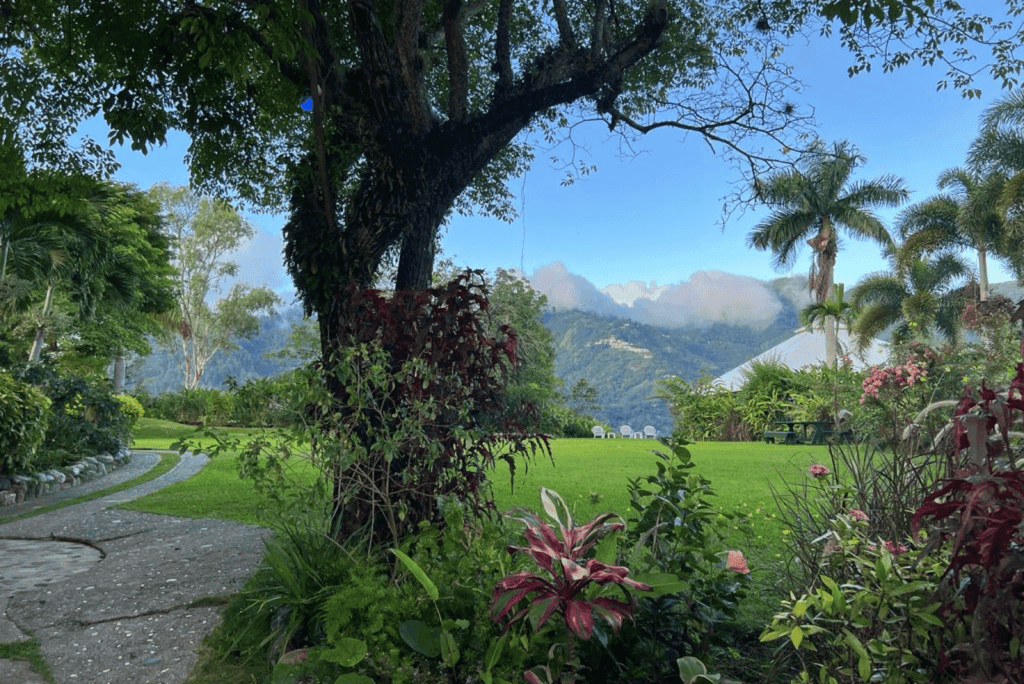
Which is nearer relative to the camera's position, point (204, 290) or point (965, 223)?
point (965, 223)

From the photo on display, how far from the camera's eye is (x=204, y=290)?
125 feet

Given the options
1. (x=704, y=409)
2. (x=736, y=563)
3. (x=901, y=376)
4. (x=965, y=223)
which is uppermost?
(x=965, y=223)

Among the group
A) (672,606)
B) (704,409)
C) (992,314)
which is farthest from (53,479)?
(704,409)

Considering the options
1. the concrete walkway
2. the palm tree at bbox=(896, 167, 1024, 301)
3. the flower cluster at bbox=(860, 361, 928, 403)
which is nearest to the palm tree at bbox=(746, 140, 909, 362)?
the palm tree at bbox=(896, 167, 1024, 301)

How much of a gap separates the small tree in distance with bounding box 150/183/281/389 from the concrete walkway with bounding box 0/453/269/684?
2947cm

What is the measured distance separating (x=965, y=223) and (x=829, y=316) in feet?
17.6

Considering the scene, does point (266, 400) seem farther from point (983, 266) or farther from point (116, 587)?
point (983, 266)

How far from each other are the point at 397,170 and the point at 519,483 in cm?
436

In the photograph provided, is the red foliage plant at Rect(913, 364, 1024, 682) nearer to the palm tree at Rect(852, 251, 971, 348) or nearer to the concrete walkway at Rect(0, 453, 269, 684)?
the concrete walkway at Rect(0, 453, 269, 684)

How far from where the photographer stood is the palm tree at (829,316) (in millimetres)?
27889

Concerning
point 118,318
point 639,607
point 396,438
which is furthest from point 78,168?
point 118,318

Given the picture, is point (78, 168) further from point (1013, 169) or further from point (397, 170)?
point (1013, 169)

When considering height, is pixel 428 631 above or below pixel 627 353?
below

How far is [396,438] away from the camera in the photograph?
3.27m
